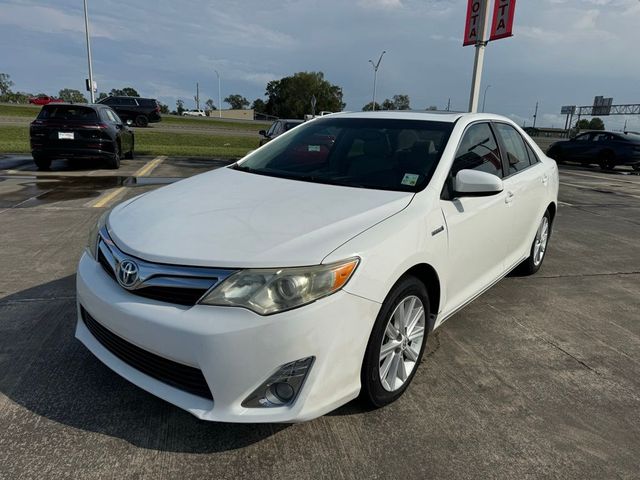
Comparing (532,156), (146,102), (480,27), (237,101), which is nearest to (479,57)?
(480,27)

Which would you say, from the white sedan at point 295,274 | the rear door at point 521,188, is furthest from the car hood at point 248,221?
the rear door at point 521,188

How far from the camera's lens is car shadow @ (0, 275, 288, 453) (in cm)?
229

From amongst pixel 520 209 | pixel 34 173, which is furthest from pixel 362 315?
pixel 34 173

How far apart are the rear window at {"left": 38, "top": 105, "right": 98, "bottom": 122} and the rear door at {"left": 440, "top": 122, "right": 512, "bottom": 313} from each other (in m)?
9.49

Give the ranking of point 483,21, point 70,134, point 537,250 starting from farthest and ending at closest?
point 483,21 → point 70,134 → point 537,250

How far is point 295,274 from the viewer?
2049 millimetres

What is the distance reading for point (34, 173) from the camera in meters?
10.5

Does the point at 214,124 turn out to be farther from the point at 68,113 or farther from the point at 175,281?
the point at 175,281

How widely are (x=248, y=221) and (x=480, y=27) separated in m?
11.7

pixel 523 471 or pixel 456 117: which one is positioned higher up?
pixel 456 117

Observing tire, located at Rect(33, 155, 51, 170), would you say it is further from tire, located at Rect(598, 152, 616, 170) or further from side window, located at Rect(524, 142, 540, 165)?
tire, located at Rect(598, 152, 616, 170)

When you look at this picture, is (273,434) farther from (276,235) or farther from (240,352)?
(276,235)

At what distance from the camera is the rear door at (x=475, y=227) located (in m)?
2.95

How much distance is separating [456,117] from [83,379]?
9.90 feet
